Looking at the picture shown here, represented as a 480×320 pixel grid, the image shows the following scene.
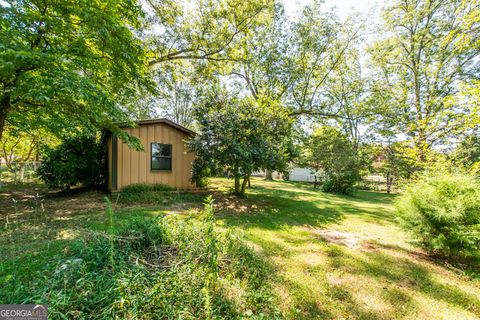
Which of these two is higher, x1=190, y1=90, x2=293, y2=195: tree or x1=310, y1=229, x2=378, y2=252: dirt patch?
x1=190, y1=90, x2=293, y2=195: tree

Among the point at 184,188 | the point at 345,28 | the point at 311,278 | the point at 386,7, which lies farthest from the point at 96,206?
the point at 386,7

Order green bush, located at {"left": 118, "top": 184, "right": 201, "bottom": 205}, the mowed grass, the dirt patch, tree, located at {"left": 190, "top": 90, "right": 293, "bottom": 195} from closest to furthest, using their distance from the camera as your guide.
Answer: the mowed grass
the dirt patch
green bush, located at {"left": 118, "top": 184, "right": 201, "bottom": 205}
tree, located at {"left": 190, "top": 90, "right": 293, "bottom": 195}

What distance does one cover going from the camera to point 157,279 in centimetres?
204

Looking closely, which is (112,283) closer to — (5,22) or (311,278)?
(311,278)

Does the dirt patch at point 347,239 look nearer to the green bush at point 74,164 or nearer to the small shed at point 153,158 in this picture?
the small shed at point 153,158

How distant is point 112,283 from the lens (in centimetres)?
191

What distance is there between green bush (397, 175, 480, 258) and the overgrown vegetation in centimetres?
305

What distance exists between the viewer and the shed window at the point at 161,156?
8484mm

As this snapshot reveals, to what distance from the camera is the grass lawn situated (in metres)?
2.31

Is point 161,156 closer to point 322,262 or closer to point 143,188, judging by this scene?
point 143,188

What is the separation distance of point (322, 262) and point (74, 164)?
29.7ft

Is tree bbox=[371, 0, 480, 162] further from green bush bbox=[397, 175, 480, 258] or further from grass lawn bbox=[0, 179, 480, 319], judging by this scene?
grass lawn bbox=[0, 179, 480, 319]

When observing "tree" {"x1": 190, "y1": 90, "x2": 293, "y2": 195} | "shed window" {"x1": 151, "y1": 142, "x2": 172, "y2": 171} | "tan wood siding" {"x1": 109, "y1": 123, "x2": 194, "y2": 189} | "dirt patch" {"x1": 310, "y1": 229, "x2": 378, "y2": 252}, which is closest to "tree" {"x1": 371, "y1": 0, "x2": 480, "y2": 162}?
"tree" {"x1": 190, "y1": 90, "x2": 293, "y2": 195}

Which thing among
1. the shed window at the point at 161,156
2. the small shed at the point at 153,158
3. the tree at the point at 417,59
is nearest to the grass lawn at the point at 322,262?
the small shed at the point at 153,158
